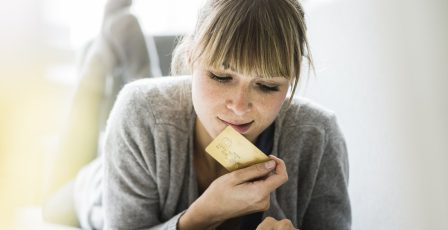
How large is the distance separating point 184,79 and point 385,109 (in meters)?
0.46

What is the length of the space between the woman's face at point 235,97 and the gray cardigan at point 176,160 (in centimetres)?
14

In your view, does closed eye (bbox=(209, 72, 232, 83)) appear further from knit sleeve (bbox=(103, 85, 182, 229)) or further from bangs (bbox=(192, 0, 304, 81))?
knit sleeve (bbox=(103, 85, 182, 229))

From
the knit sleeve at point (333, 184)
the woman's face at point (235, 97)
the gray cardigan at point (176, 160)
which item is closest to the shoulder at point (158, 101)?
the gray cardigan at point (176, 160)

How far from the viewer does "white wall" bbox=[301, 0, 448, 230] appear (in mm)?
804

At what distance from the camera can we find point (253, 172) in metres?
0.95

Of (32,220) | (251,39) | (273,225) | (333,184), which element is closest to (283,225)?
(273,225)

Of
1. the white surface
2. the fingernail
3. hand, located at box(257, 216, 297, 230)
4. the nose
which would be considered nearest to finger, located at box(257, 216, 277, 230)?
hand, located at box(257, 216, 297, 230)

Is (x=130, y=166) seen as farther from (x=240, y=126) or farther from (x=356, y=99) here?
(x=356, y=99)

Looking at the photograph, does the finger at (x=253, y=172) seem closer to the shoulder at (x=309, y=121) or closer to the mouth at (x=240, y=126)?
the mouth at (x=240, y=126)

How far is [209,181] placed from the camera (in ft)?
3.85

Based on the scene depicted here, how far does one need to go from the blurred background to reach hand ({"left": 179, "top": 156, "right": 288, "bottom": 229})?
0.26 meters

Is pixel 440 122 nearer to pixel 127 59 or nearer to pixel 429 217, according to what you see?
pixel 429 217

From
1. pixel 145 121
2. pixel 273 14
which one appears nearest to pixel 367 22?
pixel 273 14

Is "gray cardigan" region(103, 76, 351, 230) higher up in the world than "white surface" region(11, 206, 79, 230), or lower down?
higher up
